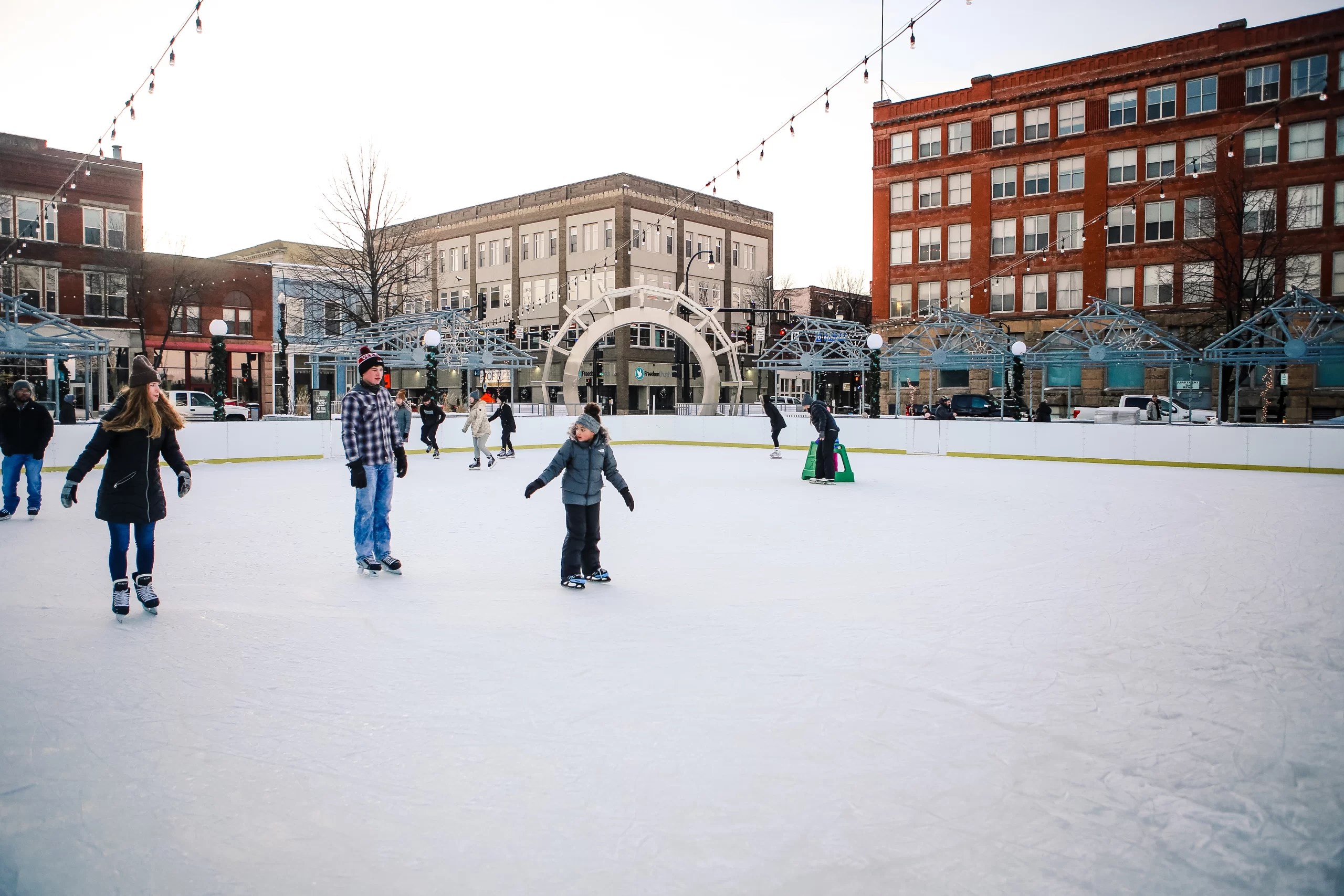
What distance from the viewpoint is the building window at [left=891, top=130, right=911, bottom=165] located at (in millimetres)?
43219

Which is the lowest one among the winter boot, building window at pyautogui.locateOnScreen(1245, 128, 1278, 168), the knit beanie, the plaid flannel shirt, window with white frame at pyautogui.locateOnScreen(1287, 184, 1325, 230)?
A: the winter boot

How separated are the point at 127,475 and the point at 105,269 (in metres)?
36.9

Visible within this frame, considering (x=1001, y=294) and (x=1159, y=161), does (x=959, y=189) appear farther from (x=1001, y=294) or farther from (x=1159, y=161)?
(x=1159, y=161)

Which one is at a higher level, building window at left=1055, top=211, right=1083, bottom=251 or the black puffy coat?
building window at left=1055, top=211, right=1083, bottom=251

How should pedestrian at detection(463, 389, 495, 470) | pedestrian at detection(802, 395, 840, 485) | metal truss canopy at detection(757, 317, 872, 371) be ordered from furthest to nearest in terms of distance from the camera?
metal truss canopy at detection(757, 317, 872, 371), pedestrian at detection(463, 389, 495, 470), pedestrian at detection(802, 395, 840, 485)

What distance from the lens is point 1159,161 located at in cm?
3716

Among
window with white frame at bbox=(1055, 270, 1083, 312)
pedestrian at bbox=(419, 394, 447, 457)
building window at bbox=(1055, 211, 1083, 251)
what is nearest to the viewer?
pedestrian at bbox=(419, 394, 447, 457)

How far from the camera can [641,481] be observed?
50.7ft

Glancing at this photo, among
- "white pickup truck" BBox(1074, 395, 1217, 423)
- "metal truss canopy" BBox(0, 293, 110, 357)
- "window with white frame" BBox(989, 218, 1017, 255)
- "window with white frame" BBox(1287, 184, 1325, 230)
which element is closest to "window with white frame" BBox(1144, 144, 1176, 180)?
"window with white frame" BBox(1287, 184, 1325, 230)

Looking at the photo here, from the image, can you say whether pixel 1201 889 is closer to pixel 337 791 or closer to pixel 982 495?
pixel 337 791

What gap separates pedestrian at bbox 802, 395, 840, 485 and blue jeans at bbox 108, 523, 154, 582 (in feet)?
35.4

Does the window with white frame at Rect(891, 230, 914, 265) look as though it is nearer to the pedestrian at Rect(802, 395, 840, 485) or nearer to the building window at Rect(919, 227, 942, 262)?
the building window at Rect(919, 227, 942, 262)

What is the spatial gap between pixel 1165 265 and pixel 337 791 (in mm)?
41109

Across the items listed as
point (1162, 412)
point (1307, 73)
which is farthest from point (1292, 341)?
point (1307, 73)
